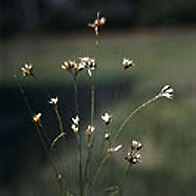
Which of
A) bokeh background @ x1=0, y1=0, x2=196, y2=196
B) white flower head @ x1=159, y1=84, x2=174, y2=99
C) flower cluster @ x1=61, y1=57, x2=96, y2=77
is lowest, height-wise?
bokeh background @ x1=0, y1=0, x2=196, y2=196

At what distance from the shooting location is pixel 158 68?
38.1 feet

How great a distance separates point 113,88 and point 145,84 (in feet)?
1.89

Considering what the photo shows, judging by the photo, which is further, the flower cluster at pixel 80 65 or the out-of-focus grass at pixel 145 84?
the out-of-focus grass at pixel 145 84

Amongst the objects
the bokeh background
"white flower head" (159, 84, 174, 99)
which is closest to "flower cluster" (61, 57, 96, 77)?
"white flower head" (159, 84, 174, 99)

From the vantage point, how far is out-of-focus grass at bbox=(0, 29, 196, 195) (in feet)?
14.1

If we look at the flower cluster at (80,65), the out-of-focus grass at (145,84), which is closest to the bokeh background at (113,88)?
the out-of-focus grass at (145,84)

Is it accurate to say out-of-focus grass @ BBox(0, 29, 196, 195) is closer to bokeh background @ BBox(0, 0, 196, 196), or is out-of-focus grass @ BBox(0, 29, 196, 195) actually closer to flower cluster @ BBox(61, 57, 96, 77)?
bokeh background @ BBox(0, 0, 196, 196)

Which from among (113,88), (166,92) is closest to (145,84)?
(113,88)

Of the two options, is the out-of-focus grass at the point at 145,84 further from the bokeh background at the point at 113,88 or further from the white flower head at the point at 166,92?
the white flower head at the point at 166,92

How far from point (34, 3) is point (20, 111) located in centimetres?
1703

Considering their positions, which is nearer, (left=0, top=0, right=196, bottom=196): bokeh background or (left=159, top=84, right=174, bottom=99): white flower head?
(left=159, top=84, right=174, bottom=99): white flower head

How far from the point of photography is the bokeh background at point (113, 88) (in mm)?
4238

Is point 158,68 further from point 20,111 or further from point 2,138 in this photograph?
point 2,138

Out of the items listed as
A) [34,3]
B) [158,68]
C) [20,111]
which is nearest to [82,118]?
[20,111]
